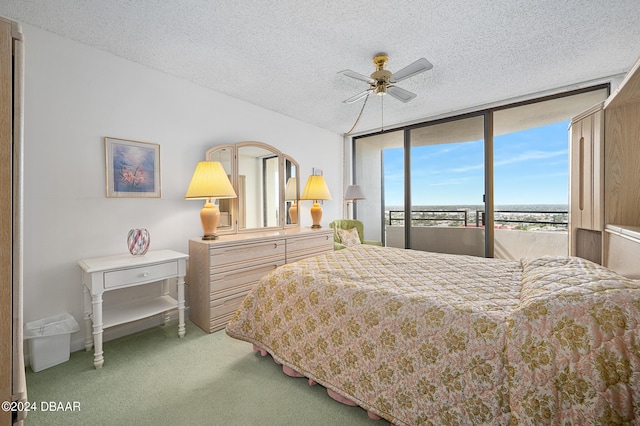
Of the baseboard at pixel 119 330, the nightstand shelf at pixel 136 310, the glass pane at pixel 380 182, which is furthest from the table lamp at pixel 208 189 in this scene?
the glass pane at pixel 380 182

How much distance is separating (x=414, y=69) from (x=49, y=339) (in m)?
3.44

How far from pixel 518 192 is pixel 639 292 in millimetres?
4536

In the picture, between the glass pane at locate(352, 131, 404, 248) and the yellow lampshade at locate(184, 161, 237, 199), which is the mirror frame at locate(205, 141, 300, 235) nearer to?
the yellow lampshade at locate(184, 161, 237, 199)

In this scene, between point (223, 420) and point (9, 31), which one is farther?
point (223, 420)

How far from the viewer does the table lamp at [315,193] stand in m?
4.05

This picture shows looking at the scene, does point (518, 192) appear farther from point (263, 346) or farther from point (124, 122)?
point (124, 122)

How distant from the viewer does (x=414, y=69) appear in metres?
2.21

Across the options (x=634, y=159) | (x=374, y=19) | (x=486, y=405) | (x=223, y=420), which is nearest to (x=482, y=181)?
(x=634, y=159)

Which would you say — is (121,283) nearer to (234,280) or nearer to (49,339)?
(49,339)

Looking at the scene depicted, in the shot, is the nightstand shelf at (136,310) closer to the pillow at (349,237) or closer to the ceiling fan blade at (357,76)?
the pillow at (349,237)

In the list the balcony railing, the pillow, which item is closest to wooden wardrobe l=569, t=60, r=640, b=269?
the balcony railing

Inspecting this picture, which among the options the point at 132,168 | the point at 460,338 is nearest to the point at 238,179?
the point at 132,168

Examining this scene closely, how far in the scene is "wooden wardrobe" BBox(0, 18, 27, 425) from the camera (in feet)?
2.66

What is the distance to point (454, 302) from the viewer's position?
134cm
